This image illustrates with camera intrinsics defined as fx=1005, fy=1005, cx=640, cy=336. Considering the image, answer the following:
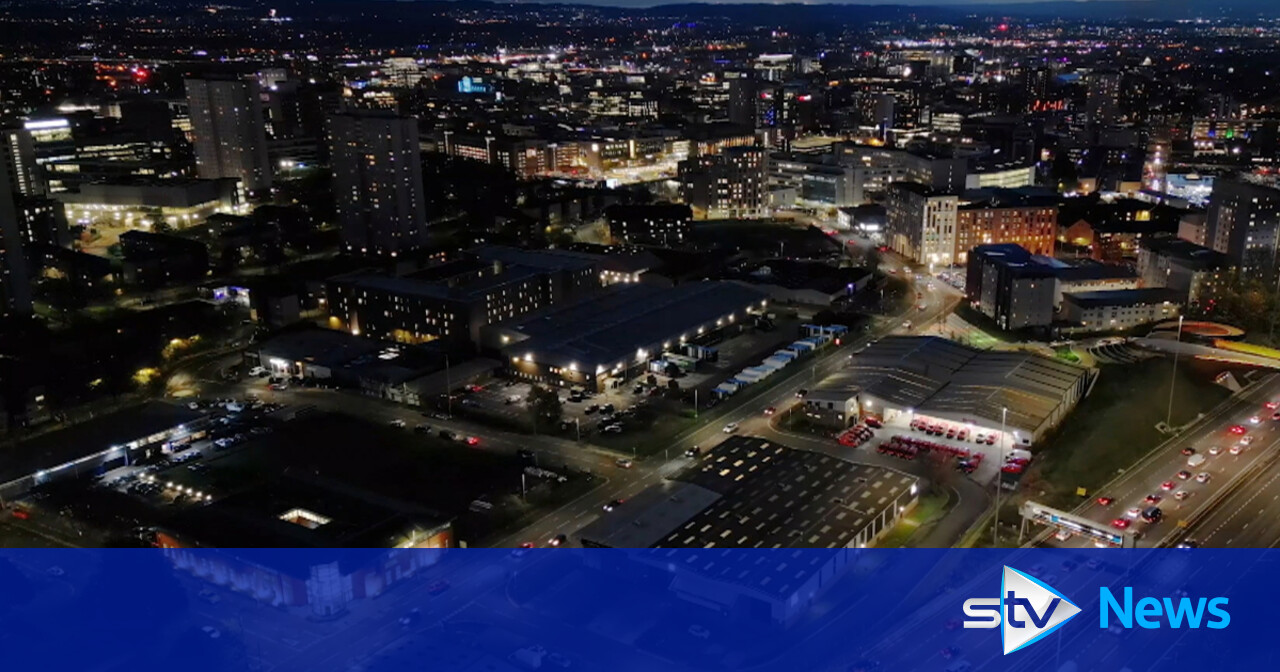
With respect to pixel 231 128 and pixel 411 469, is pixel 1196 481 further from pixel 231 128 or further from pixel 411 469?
pixel 231 128

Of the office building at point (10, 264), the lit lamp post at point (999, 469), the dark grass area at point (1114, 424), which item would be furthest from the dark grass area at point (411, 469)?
the office building at point (10, 264)

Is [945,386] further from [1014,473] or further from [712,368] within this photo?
[712,368]

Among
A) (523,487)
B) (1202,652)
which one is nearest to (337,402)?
(523,487)

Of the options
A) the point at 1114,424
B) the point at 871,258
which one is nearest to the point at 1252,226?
the point at 871,258

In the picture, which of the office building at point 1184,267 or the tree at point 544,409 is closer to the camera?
the tree at point 544,409

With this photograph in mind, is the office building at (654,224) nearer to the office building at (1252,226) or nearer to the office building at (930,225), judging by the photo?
the office building at (930,225)
